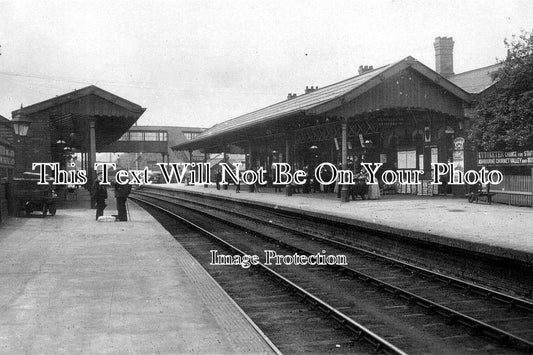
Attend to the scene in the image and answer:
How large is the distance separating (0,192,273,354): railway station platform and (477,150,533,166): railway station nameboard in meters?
10.6

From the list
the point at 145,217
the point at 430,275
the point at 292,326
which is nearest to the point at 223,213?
the point at 145,217

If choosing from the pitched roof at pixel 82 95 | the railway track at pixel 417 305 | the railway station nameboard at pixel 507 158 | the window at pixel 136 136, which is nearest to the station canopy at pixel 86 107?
the pitched roof at pixel 82 95

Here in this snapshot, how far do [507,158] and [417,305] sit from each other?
1075 centimetres

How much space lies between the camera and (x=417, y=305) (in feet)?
23.0

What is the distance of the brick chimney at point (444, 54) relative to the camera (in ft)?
102

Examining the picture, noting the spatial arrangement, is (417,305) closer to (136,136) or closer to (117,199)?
(117,199)

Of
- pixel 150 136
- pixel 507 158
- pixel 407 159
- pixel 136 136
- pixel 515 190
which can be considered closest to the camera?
pixel 507 158

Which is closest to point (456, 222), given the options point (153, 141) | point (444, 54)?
point (444, 54)

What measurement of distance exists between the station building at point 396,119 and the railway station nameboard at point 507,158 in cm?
406

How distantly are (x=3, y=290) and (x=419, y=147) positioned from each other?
1930cm

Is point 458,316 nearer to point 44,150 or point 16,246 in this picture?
point 16,246

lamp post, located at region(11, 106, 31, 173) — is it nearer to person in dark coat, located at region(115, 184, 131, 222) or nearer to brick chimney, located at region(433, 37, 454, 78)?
person in dark coat, located at region(115, 184, 131, 222)

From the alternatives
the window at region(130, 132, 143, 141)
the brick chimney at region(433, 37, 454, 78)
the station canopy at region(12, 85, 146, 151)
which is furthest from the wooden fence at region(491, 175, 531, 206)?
the window at region(130, 132, 143, 141)

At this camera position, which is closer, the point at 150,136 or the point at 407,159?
the point at 407,159
